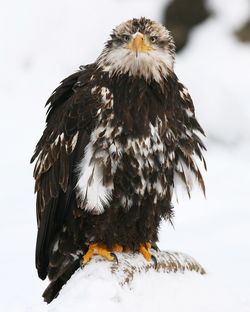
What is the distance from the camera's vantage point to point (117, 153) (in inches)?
296

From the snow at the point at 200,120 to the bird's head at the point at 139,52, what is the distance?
973mm

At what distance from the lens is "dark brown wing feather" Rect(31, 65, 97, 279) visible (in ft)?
25.1

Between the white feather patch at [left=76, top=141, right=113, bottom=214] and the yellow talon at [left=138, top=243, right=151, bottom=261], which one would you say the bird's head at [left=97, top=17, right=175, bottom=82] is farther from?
the yellow talon at [left=138, top=243, right=151, bottom=261]

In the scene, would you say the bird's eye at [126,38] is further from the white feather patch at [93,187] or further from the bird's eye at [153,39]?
the white feather patch at [93,187]

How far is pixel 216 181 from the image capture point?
13898 mm

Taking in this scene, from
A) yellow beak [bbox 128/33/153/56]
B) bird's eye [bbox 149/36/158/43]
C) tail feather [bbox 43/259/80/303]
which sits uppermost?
bird's eye [bbox 149/36/158/43]

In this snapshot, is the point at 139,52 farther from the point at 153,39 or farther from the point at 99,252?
the point at 99,252

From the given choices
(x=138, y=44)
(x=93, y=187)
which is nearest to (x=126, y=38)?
(x=138, y=44)

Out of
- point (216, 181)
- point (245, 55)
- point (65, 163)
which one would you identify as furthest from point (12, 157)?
point (65, 163)

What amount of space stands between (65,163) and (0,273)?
3.53 metres

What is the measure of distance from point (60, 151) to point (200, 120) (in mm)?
7575

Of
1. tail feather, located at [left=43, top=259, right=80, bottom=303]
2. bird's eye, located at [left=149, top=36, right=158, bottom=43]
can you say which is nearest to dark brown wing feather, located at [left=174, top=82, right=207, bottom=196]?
bird's eye, located at [left=149, top=36, right=158, bottom=43]

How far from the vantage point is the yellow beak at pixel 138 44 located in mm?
7602

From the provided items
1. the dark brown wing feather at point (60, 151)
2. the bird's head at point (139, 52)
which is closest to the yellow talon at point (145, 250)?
the dark brown wing feather at point (60, 151)
